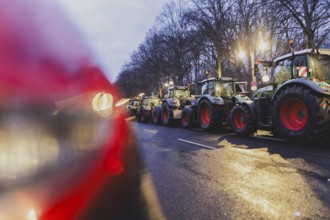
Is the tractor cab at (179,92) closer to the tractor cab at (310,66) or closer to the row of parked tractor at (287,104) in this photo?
the row of parked tractor at (287,104)

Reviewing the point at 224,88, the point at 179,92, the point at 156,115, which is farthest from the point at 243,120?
the point at 179,92

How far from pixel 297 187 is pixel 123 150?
2.55m

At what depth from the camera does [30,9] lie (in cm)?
162

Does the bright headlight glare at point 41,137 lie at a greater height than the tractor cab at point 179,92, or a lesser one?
lesser

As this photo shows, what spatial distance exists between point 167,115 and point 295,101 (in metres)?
9.37

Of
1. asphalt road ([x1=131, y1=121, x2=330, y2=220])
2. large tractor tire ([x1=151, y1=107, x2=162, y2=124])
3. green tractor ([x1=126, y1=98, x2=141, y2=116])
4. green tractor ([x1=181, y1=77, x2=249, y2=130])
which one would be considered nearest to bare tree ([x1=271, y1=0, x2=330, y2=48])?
green tractor ([x1=181, y1=77, x2=249, y2=130])

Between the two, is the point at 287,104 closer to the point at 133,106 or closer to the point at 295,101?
the point at 295,101

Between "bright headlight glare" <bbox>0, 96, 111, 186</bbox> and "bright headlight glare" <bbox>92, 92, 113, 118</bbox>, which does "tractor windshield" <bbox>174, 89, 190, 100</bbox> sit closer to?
"bright headlight glare" <bbox>92, 92, 113, 118</bbox>

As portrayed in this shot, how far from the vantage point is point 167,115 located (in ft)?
54.4

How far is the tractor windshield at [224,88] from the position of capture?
14008 millimetres

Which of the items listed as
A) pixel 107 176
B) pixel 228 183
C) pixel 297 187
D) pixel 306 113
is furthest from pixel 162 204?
pixel 306 113

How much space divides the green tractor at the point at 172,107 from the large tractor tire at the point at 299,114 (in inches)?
292

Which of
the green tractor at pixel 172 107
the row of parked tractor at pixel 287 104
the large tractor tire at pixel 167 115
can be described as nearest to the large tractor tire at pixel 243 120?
the row of parked tractor at pixel 287 104

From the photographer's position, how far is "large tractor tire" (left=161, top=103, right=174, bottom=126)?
15.9m
